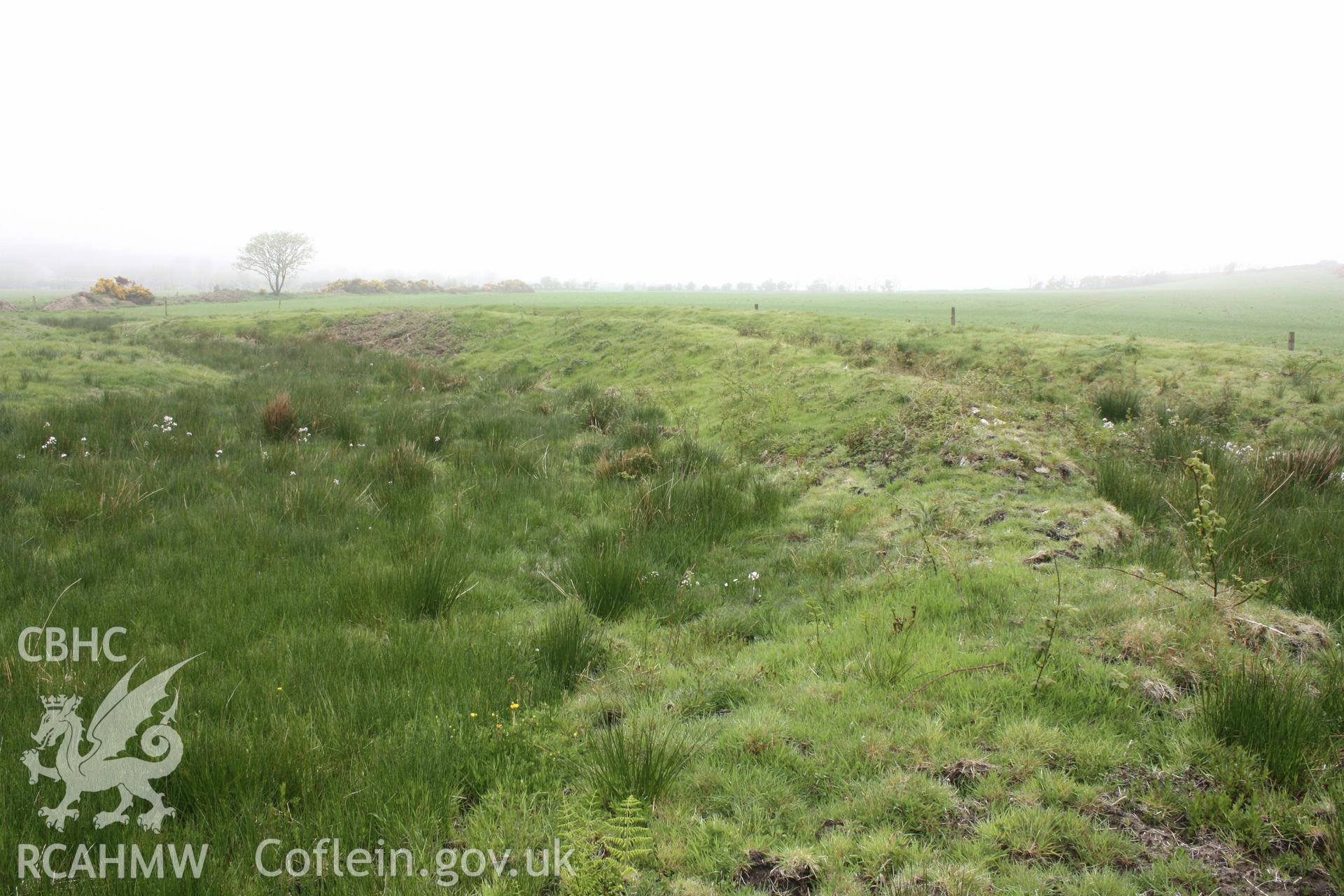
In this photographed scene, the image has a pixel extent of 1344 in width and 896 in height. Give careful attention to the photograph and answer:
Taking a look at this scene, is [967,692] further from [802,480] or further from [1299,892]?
[802,480]

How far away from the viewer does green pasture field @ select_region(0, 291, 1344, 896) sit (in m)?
2.36

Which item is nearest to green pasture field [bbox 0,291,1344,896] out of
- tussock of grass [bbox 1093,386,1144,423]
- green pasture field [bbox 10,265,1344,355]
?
tussock of grass [bbox 1093,386,1144,423]

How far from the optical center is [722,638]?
4.23 metres

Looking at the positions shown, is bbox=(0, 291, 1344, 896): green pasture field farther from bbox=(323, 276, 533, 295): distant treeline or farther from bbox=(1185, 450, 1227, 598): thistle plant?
bbox=(323, 276, 533, 295): distant treeline

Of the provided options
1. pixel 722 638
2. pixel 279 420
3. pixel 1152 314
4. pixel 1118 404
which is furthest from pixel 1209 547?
pixel 1152 314

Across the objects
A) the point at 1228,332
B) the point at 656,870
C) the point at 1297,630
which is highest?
the point at 1228,332

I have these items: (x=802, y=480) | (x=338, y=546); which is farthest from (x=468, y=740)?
(x=802, y=480)

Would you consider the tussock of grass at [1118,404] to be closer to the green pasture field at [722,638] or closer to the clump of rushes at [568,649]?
the green pasture field at [722,638]

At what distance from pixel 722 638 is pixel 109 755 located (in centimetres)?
309

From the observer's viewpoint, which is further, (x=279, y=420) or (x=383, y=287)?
(x=383, y=287)

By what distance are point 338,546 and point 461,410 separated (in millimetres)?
6982

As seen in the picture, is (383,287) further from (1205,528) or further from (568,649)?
(1205,528)

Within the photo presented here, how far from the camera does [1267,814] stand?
234 centimetres

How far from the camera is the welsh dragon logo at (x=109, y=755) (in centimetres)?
235
